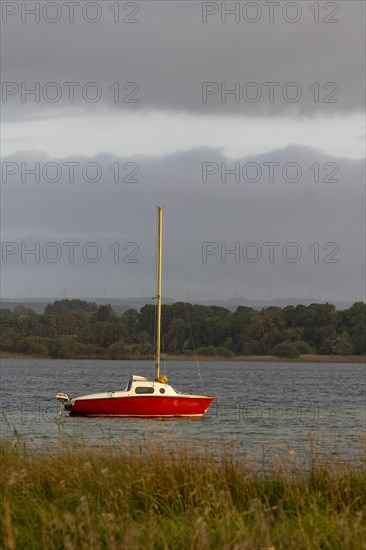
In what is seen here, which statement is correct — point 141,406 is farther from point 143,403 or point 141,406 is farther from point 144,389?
point 144,389

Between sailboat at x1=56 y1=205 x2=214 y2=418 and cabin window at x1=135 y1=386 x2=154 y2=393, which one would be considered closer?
sailboat at x1=56 y1=205 x2=214 y2=418

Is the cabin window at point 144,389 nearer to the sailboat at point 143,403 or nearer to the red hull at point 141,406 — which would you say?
the sailboat at point 143,403

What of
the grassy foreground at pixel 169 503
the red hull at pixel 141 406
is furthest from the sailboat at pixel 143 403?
the grassy foreground at pixel 169 503

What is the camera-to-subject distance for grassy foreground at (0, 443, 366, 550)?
44.4 feet

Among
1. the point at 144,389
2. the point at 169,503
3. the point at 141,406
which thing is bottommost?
the point at 141,406

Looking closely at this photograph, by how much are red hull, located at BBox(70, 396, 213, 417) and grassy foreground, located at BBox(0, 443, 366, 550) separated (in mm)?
33961

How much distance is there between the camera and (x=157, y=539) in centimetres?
1364

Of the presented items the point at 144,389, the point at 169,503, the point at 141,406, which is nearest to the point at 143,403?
the point at 141,406

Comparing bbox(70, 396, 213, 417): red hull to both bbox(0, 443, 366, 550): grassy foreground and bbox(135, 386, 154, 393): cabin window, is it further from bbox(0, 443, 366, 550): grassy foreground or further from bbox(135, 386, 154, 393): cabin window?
bbox(0, 443, 366, 550): grassy foreground

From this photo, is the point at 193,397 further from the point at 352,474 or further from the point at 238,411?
the point at 352,474

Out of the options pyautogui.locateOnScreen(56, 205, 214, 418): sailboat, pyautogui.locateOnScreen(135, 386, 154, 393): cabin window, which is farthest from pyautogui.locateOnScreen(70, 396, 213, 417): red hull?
pyautogui.locateOnScreen(135, 386, 154, 393): cabin window

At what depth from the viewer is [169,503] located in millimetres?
16828

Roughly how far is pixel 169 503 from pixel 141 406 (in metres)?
37.7

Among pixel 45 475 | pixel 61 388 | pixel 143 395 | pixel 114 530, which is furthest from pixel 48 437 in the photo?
pixel 61 388
